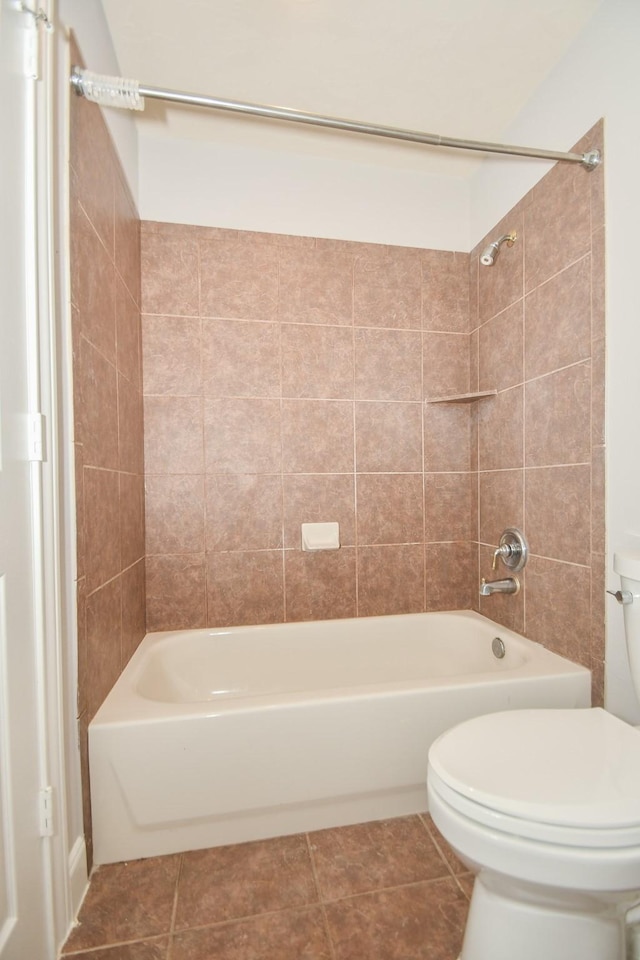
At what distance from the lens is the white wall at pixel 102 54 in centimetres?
110

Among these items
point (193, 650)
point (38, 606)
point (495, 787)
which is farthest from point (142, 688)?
point (495, 787)

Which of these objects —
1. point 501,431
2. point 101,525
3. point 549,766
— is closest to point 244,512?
point 101,525

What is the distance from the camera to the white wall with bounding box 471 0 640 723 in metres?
1.18

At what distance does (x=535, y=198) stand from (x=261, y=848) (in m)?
2.32

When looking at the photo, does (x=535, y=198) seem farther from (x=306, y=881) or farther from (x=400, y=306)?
(x=306, y=881)

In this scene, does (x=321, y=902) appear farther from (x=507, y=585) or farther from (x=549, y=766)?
(x=507, y=585)

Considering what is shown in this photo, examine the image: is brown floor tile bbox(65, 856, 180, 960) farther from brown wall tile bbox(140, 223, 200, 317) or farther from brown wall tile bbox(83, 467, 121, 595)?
brown wall tile bbox(140, 223, 200, 317)

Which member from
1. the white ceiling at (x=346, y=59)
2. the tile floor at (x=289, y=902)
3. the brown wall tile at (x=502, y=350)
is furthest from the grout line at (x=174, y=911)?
the white ceiling at (x=346, y=59)

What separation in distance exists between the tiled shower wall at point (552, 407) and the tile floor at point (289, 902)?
0.74 m

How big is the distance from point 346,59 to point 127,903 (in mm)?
2557

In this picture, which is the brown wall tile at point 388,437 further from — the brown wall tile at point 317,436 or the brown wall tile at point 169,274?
the brown wall tile at point 169,274

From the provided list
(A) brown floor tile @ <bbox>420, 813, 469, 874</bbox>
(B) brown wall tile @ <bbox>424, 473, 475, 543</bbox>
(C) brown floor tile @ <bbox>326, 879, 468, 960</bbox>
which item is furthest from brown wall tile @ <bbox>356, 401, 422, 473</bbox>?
(C) brown floor tile @ <bbox>326, 879, 468, 960</bbox>

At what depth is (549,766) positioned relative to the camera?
824mm

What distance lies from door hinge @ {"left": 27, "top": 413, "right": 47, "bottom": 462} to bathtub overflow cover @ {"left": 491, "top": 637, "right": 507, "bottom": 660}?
163 cm
